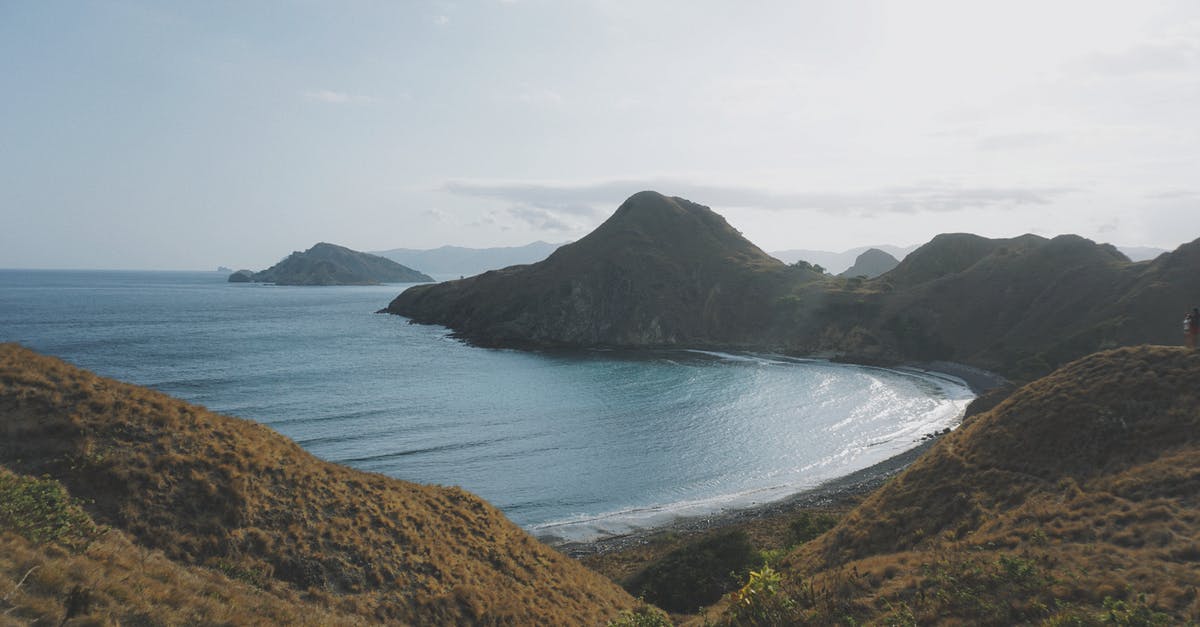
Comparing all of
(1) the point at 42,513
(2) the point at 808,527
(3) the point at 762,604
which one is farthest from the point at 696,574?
(1) the point at 42,513

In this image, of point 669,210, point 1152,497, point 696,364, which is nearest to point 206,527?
point 1152,497

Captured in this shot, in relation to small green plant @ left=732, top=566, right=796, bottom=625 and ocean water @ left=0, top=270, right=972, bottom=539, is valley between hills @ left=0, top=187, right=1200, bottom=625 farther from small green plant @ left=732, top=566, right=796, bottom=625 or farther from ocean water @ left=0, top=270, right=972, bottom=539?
ocean water @ left=0, top=270, right=972, bottom=539

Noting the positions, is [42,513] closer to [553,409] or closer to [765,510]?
[765,510]

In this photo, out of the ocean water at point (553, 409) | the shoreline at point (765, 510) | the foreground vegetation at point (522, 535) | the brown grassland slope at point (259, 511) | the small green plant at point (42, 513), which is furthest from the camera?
the ocean water at point (553, 409)

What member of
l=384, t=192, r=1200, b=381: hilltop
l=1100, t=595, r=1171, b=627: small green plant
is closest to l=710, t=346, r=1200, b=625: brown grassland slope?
l=1100, t=595, r=1171, b=627: small green plant

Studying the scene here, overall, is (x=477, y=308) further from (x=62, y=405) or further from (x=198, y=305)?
(x=62, y=405)

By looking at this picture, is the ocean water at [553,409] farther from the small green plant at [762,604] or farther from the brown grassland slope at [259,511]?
the small green plant at [762,604]

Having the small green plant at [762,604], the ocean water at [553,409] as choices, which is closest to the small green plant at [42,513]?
the small green plant at [762,604]
